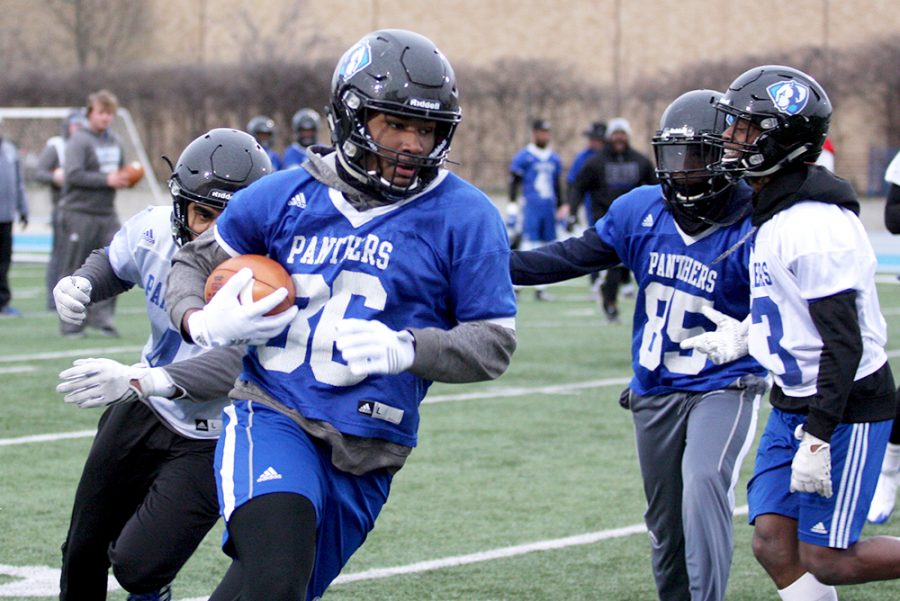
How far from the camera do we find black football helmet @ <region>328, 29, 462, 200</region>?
3955mm

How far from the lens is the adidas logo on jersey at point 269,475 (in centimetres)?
375

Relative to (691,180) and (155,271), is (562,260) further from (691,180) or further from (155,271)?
(155,271)

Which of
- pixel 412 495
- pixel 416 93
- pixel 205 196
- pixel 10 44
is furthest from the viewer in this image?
pixel 10 44

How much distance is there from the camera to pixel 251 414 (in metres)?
3.99

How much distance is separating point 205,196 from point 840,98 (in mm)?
27315

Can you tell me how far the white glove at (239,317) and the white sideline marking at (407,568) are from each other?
6.31 feet

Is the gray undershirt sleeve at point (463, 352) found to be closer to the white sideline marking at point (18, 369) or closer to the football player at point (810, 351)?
the football player at point (810, 351)

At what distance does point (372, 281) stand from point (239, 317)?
37 cm

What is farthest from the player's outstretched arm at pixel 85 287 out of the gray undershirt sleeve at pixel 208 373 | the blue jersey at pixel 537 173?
the blue jersey at pixel 537 173

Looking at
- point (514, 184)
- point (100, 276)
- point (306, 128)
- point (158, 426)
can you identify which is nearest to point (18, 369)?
point (306, 128)

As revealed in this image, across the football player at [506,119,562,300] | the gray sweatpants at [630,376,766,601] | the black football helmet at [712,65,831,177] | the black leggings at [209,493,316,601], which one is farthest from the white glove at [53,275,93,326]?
the football player at [506,119,562,300]

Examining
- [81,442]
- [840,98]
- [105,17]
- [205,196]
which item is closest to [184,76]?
[105,17]

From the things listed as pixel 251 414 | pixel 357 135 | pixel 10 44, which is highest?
pixel 357 135

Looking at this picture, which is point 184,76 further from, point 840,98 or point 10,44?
point 840,98
